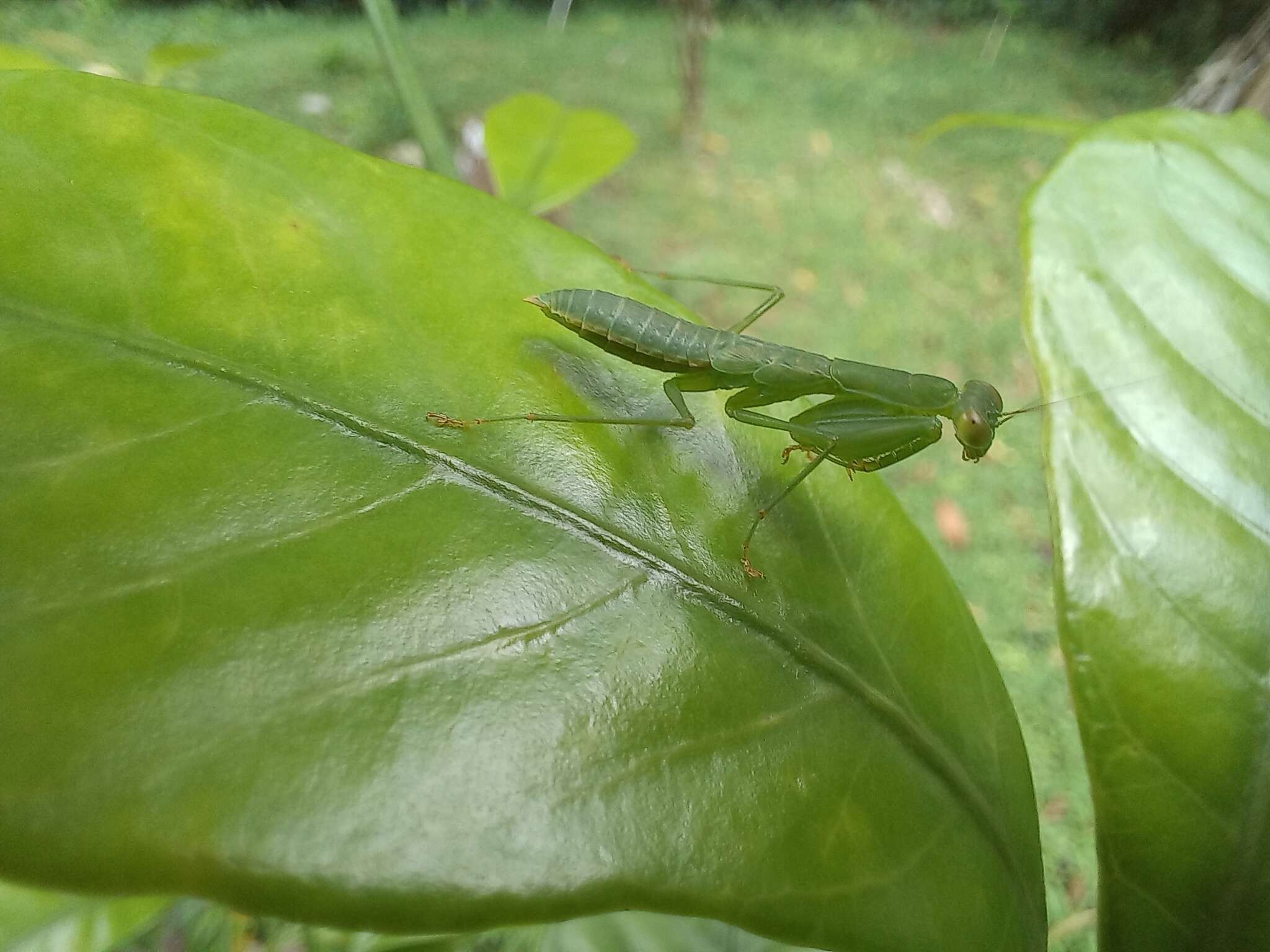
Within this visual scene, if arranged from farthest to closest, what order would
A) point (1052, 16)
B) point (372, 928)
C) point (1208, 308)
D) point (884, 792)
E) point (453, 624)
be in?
point (1052, 16) → point (1208, 308) → point (884, 792) → point (453, 624) → point (372, 928)

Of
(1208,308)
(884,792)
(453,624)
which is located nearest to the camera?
(453,624)

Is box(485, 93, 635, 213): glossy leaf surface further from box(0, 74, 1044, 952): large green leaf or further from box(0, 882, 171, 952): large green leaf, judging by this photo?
box(0, 882, 171, 952): large green leaf

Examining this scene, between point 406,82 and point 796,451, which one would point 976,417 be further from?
point 406,82

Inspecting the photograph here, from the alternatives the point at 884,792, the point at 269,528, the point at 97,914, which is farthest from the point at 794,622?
the point at 97,914

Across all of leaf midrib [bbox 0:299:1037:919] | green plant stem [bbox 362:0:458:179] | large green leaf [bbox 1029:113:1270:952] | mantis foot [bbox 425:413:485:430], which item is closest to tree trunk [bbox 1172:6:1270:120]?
large green leaf [bbox 1029:113:1270:952]

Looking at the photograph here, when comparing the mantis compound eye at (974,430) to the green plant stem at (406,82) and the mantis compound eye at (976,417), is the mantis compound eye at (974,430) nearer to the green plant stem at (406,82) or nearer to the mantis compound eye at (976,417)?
the mantis compound eye at (976,417)

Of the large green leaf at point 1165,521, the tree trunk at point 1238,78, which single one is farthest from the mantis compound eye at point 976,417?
the tree trunk at point 1238,78

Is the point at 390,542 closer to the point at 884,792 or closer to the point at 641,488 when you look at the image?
the point at 641,488
